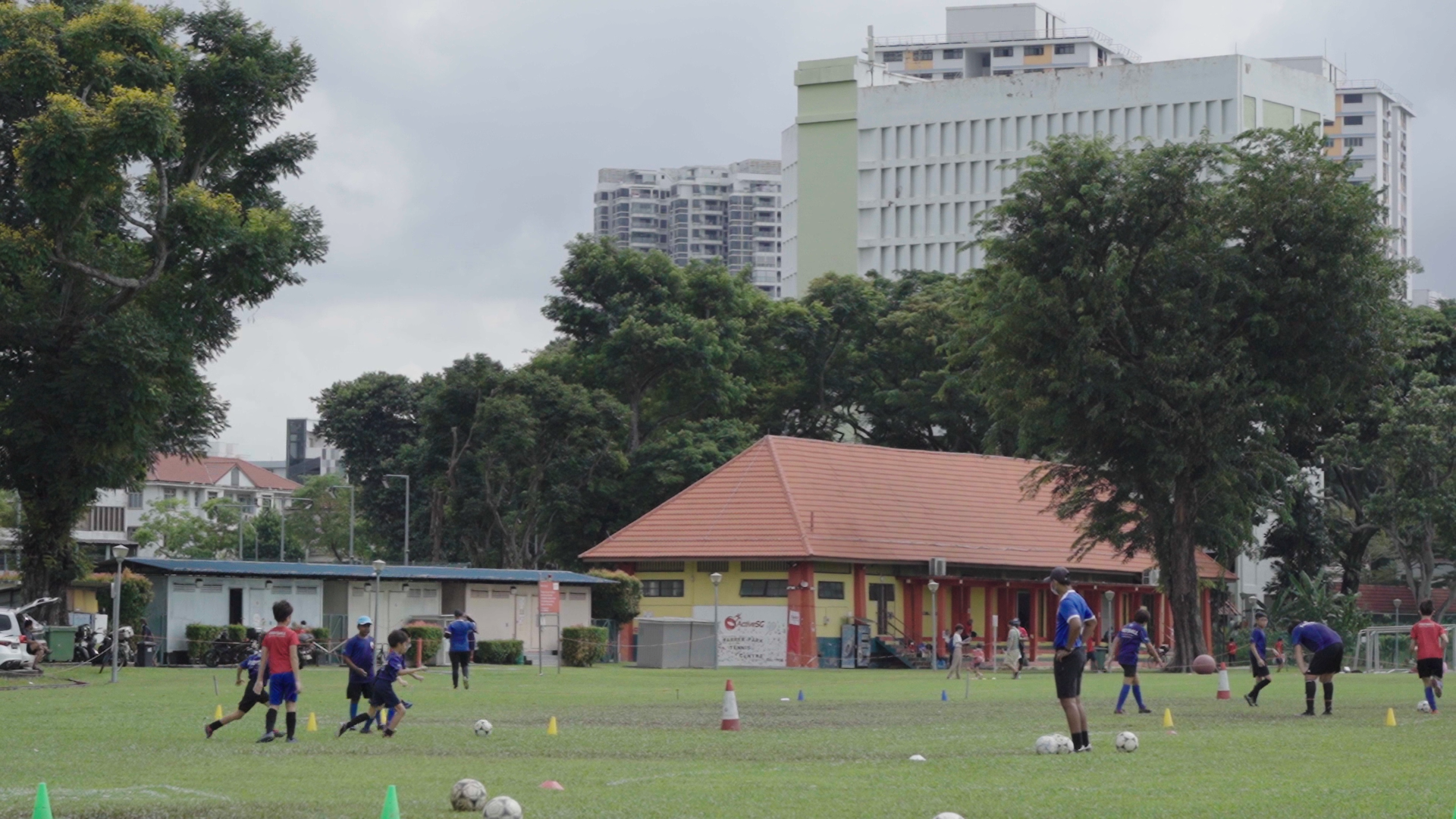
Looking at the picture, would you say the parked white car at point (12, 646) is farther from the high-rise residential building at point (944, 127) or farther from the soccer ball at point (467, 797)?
the high-rise residential building at point (944, 127)

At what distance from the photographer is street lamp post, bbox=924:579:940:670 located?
165ft

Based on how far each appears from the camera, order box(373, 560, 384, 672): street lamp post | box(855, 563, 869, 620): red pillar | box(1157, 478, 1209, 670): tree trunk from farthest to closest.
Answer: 1. box(855, 563, 869, 620): red pillar
2. box(1157, 478, 1209, 670): tree trunk
3. box(373, 560, 384, 672): street lamp post

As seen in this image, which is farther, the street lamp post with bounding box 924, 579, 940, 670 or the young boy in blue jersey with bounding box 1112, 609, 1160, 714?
the street lamp post with bounding box 924, 579, 940, 670

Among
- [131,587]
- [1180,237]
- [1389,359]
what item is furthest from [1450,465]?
[131,587]

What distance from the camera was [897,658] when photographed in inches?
2178

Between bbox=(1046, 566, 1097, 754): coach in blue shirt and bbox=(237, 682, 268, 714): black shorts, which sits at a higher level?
bbox=(1046, 566, 1097, 754): coach in blue shirt

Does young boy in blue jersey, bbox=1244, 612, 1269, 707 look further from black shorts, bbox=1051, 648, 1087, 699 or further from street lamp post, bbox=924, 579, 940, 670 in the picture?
street lamp post, bbox=924, 579, 940, 670

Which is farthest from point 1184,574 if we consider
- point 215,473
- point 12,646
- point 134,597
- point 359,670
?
point 215,473

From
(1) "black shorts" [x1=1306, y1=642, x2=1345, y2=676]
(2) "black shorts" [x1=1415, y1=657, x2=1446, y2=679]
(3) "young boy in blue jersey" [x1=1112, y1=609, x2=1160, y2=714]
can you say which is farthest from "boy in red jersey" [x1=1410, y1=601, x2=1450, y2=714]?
(3) "young boy in blue jersey" [x1=1112, y1=609, x2=1160, y2=714]

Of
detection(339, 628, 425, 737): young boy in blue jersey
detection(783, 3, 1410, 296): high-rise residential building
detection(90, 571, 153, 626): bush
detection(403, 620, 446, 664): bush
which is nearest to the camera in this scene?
detection(339, 628, 425, 737): young boy in blue jersey

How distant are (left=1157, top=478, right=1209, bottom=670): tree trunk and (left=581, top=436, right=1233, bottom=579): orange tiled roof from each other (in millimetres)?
5922

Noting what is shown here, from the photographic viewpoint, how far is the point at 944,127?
121812 millimetres

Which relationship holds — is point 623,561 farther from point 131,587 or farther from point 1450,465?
point 1450,465

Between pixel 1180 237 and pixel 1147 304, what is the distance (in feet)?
6.45
